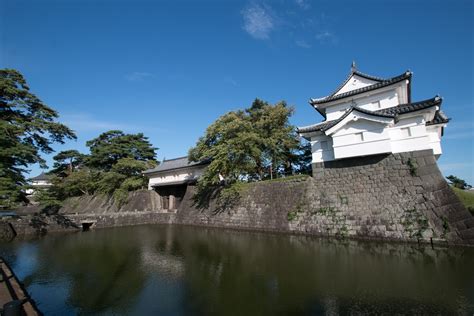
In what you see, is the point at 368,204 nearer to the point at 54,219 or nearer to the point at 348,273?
the point at 348,273

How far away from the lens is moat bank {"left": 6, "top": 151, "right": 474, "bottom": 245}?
9.06 m

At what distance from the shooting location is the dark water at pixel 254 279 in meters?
4.75

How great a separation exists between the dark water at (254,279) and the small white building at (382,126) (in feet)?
14.3

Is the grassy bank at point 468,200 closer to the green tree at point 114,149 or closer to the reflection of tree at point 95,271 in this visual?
the reflection of tree at point 95,271

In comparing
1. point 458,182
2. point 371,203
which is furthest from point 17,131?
point 458,182

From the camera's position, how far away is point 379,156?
1104 centimetres

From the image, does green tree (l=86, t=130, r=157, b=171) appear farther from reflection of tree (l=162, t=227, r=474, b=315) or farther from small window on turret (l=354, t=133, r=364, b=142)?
small window on turret (l=354, t=133, r=364, b=142)

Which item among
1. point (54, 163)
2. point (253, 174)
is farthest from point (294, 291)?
point (54, 163)

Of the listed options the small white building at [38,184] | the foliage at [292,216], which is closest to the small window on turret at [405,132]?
the foliage at [292,216]

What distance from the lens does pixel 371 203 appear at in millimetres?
10711

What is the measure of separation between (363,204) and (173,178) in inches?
673

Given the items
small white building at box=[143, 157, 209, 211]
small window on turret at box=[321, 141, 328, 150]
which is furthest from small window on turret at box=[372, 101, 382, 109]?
small white building at box=[143, 157, 209, 211]

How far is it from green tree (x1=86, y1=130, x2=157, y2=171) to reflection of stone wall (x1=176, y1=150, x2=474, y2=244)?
63.8ft

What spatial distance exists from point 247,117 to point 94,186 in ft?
63.3
